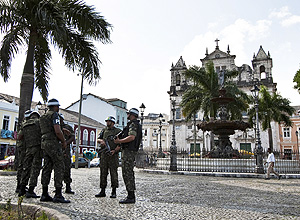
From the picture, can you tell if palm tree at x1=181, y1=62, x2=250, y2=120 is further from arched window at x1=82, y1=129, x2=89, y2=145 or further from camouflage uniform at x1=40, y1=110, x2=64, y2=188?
camouflage uniform at x1=40, y1=110, x2=64, y2=188

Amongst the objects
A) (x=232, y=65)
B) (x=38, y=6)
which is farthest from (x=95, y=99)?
(x=38, y=6)

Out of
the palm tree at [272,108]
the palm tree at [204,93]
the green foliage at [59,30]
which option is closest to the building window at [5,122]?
the palm tree at [204,93]

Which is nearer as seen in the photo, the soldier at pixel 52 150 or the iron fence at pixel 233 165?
the soldier at pixel 52 150

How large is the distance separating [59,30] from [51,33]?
1850mm

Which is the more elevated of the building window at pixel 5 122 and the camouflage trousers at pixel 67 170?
the building window at pixel 5 122

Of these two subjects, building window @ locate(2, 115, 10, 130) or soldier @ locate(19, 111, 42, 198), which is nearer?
soldier @ locate(19, 111, 42, 198)

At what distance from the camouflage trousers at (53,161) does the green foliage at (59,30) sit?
15.9 feet

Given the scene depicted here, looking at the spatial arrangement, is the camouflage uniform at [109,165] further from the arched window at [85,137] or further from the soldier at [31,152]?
the arched window at [85,137]

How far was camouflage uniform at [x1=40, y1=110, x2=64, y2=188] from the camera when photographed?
16.8 ft

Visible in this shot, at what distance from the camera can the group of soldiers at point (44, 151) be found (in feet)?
16.9

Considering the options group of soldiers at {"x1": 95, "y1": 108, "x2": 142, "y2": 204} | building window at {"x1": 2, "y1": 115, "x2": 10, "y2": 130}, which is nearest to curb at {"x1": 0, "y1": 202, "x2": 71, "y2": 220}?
group of soldiers at {"x1": 95, "y1": 108, "x2": 142, "y2": 204}

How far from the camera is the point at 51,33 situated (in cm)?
1041

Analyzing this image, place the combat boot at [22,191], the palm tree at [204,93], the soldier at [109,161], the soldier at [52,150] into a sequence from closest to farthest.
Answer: the soldier at [52,150] < the combat boot at [22,191] < the soldier at [109,161] < the palm tree at [204,93]

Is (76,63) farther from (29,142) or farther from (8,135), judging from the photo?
(8,135)
